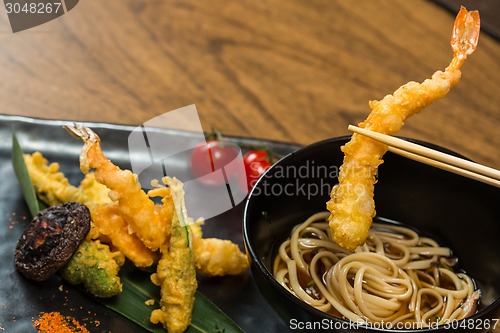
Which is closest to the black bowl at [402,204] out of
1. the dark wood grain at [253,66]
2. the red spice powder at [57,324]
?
the red spice powder at [57,324]

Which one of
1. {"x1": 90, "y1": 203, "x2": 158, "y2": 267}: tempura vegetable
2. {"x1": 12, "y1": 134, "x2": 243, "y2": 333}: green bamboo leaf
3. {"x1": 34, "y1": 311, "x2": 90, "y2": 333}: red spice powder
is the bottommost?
{"x1": 34, "y1": 311, "x2": 90, "y2": 333}: red spice powder

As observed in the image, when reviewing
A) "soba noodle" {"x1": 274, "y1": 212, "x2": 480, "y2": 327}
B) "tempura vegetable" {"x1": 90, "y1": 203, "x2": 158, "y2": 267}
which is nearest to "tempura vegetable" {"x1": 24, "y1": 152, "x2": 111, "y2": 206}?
"tempura vegetable" {"x1": 90, "y1": 203, "x2": 158, "y2": 267}

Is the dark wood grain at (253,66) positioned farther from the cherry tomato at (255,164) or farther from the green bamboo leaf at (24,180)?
the green bamboo leaf at (24,180)

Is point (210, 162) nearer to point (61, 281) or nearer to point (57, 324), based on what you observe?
point (61, 281)

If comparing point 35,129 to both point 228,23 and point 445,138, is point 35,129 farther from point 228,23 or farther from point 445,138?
point 445,138

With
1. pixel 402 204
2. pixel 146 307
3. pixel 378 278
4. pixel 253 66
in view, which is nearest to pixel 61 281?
pixel 146 307

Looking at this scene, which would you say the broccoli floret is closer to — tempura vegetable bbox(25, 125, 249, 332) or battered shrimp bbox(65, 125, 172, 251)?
tempura vegetable bbox(25, 125, 249, 332)
